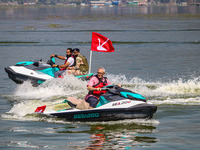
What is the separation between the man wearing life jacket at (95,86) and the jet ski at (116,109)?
0.20 m

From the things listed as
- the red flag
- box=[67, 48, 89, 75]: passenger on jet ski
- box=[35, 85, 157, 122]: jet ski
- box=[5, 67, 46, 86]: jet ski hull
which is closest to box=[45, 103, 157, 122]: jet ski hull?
box=[35, 85, 157, 122]: jet ski

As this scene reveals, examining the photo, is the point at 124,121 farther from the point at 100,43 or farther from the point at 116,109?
the point at 100,43

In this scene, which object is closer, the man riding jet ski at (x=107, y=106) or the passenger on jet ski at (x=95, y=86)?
the man riding jet ski at (x=107, y=106)

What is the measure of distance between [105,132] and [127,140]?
105 centimetres

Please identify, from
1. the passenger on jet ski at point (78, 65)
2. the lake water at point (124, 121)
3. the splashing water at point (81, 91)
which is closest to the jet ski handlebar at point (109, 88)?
the lake water at point (124, 121)

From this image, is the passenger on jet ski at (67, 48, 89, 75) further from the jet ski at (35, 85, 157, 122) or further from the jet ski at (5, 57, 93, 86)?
the jet ski at (35, 85, 157, 122)

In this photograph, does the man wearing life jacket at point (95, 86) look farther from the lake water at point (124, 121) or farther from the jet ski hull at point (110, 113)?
the lake water at point (124, 121)

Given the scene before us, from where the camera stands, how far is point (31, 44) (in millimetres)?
44281

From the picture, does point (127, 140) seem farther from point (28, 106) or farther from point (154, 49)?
point (154, 49)

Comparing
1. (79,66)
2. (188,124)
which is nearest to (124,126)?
(188,124)

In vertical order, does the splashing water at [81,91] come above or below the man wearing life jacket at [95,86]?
below

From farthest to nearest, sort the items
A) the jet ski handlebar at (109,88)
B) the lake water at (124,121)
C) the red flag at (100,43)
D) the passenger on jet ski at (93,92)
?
the red flag at (100,43), the passenger on jet ski at (93,92), the jet ski handlebar at (109,88), the lake water at (124,121)

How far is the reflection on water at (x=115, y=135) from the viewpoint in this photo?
1160 centimetres

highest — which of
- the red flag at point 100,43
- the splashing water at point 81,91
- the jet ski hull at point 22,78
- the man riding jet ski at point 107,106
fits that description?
the red flag at point 100,43
